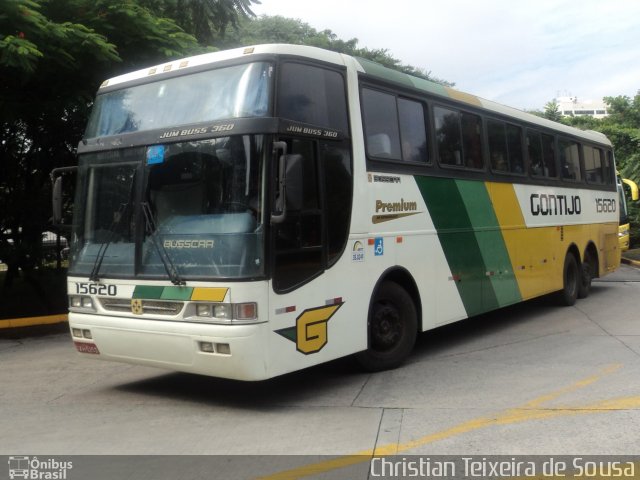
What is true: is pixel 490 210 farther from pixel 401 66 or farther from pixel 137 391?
pixel 401 66

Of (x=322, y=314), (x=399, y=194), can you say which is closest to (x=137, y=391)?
(x=322, y=314)

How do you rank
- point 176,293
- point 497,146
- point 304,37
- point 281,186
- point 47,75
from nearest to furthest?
1. point 281,186
2. point 176,293
3. point 497,146
4. point 47,75
5. point 304,37

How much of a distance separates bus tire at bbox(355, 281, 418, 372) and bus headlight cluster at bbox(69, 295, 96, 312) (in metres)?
2.80

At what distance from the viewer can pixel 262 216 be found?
5.47 metres

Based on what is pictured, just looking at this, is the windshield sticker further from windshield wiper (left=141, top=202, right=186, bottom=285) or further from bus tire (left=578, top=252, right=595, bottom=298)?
bus tire (left=578, top=252, right=595, bottom=298)

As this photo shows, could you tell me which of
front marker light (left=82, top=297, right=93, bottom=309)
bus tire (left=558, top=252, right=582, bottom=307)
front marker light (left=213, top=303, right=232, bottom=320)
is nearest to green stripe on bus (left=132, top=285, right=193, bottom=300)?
front marker light (left=213, top=303, right=232, bottom=320)

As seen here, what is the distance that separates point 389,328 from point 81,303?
3.31 meters

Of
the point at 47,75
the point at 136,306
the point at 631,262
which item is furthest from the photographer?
the point at 631,262

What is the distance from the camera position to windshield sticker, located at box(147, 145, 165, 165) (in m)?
5.98

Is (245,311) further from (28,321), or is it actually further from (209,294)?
(28,321)

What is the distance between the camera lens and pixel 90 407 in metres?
6.26

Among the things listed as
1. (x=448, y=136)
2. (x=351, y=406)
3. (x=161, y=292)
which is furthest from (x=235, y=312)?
(x=448, y=136)

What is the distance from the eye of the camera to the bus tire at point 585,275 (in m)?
13.0

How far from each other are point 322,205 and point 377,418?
203 centimetres
